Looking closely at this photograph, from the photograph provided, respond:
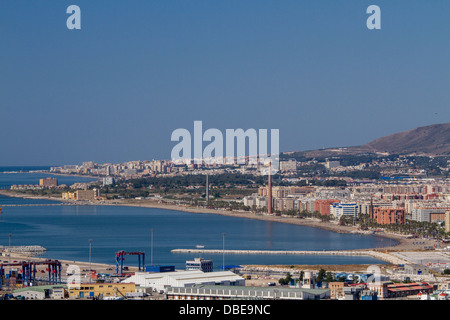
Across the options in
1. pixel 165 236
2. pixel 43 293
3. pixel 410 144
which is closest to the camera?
pixel 43 293

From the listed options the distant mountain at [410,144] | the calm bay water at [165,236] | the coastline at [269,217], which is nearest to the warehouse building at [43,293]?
the calm bay water at [165,236]

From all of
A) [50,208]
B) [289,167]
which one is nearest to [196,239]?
[50,208]

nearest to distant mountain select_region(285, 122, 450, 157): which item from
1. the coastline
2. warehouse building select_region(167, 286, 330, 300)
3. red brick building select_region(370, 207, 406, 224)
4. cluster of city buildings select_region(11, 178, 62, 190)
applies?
cluster of city buildings select_region(11, 178, 62, 190)

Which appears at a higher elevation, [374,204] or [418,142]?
[418,142]

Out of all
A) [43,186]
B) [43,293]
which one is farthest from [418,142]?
[43,293]

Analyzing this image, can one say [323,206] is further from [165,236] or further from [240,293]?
[240,293]

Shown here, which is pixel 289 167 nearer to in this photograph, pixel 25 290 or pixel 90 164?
pixel 90 164
